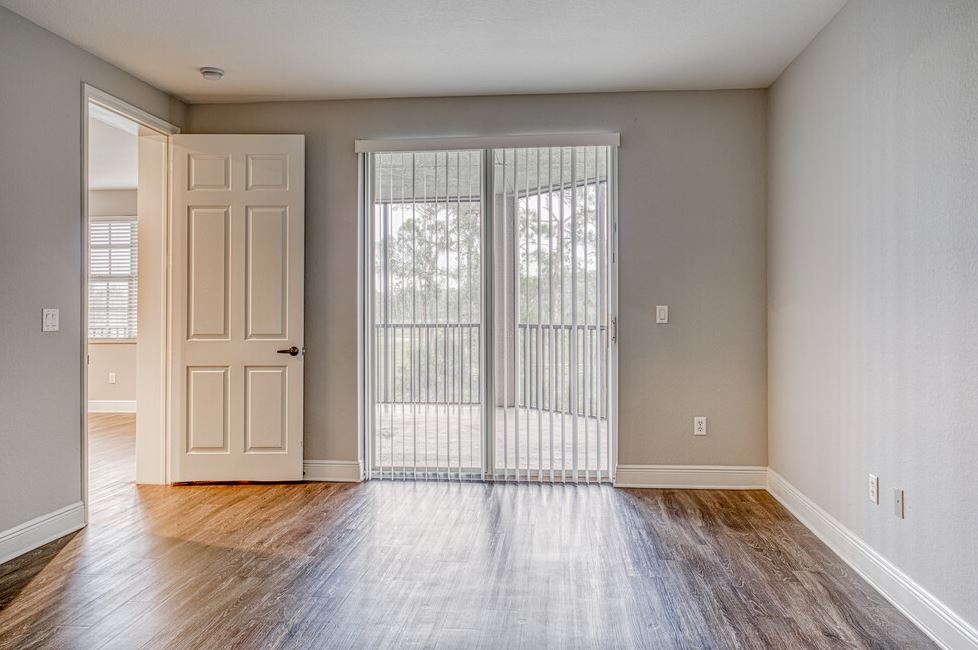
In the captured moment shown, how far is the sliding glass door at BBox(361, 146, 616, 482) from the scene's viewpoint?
172 inches

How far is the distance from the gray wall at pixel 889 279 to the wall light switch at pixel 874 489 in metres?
0.03

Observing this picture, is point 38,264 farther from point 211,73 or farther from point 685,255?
point 685,255

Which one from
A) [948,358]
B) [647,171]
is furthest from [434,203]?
[948,358]

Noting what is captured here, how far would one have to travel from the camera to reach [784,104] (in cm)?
395

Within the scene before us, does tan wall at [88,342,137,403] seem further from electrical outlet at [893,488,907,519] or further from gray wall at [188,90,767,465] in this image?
electrical outlet at [893,488,907,519]

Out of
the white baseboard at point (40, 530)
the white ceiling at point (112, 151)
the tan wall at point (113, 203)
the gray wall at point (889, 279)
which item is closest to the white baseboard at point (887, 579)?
the gray wall at point (889, 279)

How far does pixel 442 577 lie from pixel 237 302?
2434 mm

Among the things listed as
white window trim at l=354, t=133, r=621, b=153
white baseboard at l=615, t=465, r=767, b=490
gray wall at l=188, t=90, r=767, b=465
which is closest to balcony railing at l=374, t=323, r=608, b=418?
gray wall at l=188, t=90, r=767, b=465

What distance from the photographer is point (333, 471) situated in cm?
448

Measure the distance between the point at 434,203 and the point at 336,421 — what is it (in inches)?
62.4

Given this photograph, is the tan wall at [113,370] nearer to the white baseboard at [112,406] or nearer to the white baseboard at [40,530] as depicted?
the white baseboard at [112,406]

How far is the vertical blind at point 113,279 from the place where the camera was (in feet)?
25.3

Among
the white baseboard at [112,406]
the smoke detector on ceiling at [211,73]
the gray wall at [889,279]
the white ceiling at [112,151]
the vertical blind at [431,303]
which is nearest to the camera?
the gray wall at [889,279]

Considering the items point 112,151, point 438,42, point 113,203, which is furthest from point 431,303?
point 113,203
